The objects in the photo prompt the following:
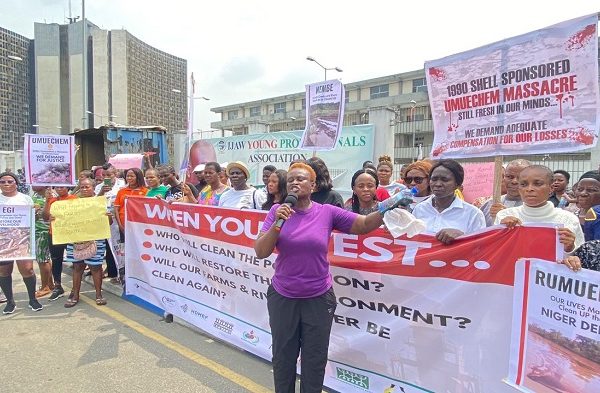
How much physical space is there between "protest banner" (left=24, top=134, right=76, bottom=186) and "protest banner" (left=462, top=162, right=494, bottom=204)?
6.20 metres

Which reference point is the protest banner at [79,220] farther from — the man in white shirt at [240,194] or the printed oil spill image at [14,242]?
the man in white shirt at [240,194]

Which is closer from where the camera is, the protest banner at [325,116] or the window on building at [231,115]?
the protest banner at [325,116]

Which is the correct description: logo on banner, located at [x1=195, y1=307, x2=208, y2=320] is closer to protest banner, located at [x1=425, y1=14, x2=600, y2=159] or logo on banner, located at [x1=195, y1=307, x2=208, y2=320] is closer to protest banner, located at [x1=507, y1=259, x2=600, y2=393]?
protest banner, located at [x1=425, y1=14, x2=600, y2=159]

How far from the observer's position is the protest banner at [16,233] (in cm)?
504

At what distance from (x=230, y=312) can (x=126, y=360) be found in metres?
0.97

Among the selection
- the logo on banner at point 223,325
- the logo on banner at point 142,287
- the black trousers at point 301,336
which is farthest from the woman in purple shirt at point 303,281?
the logo on banner at point 142,287

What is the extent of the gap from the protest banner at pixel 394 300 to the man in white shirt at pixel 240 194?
1.44 ft

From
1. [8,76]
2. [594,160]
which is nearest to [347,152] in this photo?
[594,160]

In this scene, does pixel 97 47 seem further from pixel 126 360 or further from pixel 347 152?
pixel 126 360

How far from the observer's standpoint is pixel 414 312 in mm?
2762

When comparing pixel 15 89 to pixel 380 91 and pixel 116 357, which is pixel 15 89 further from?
pixel 116 357

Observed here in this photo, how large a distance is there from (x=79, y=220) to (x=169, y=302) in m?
1.68

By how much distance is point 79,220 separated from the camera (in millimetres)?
5312

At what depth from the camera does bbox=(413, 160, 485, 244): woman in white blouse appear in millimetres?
2783
